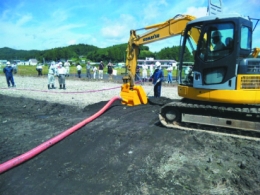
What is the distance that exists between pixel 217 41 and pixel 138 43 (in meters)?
4.09

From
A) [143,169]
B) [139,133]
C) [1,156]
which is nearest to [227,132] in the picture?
[139,133]

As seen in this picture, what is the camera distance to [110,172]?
4723 millimetres

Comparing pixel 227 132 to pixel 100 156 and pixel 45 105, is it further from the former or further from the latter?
pixel 45 105

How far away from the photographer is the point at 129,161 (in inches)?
202

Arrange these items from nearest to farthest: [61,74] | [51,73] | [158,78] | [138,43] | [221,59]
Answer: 1. [221,59]
2. [138,43]
3. [158,78]
4. [61,74]
5. [51,73]

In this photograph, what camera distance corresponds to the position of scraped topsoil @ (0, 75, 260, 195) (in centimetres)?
419

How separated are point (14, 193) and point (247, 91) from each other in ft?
18.1

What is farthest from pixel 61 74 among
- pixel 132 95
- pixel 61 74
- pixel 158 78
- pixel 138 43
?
pixel 138 43

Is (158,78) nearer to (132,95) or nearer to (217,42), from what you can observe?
(132,95)

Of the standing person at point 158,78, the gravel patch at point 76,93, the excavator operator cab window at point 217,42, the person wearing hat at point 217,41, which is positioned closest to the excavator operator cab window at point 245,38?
the excavator operator cab window at point 217,42

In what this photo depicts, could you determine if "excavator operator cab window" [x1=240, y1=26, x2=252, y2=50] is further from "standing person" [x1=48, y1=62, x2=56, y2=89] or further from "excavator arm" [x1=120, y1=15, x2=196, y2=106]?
"standing person" [x1=48, y1=62, x2=56, y2=89]

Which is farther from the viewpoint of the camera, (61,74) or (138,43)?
(61,74)

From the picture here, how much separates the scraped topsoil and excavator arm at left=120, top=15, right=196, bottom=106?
2333mm

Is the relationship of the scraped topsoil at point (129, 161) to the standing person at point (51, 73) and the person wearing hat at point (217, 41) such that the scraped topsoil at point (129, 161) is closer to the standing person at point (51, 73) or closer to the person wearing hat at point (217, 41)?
the person wearing hat at point (217, 41)
